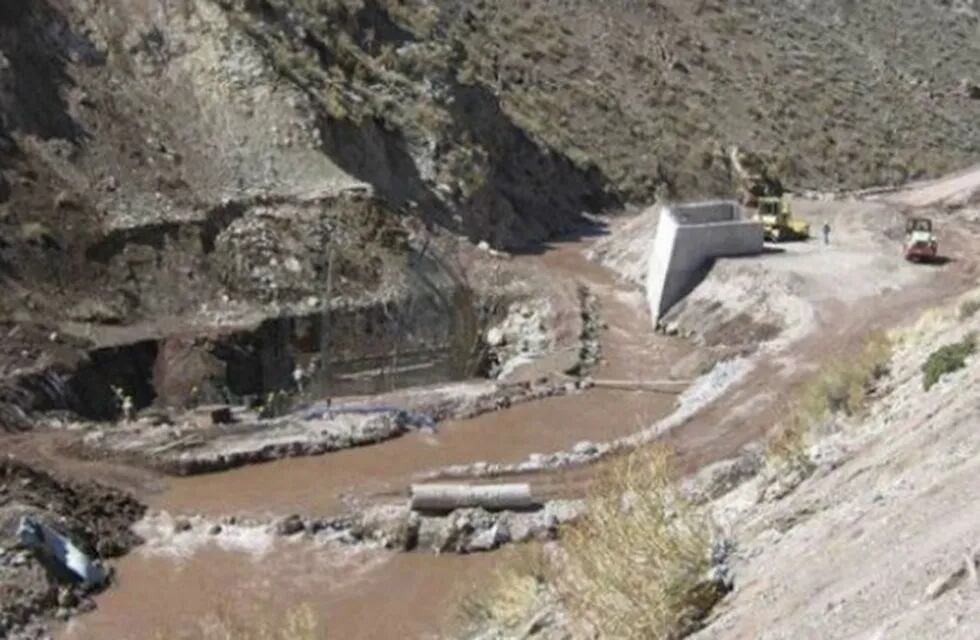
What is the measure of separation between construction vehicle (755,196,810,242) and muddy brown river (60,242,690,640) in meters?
8.95

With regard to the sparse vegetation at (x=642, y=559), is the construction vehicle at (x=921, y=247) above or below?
below

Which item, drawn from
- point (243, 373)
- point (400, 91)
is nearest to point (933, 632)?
point (243, 373)

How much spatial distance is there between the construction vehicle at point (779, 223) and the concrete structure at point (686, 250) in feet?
5.99

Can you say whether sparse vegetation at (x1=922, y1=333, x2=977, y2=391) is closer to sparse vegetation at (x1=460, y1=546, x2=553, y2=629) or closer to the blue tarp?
sparse vegetation at (x1=460, y1=546, x2=553, y2=629)

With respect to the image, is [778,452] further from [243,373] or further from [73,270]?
[73,270]

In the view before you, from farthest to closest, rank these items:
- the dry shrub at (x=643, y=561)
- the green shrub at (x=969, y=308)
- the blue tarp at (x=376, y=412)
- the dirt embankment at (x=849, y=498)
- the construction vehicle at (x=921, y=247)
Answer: the construction vehicle at (x=921, y=247) → the blue tarp at (x=376, y=412) → the green shrub at (x=969, y=308) → the dry shrub at (x=643, y=561) → the dirt embankment at (x=849, y=498)

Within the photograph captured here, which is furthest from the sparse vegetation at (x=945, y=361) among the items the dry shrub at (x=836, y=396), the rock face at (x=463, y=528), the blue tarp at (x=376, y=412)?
the blue tarp at (x=376, y=412)

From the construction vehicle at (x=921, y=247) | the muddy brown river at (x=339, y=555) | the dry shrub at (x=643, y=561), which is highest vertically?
the dry shrub at (x=643, y=561)

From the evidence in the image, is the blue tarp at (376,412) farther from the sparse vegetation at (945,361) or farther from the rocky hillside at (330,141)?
the sparse vegetation at (945,361)

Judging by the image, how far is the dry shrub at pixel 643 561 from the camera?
12016 mm

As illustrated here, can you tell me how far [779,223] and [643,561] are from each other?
33136mm

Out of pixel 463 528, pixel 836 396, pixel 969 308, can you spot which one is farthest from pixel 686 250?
pixel 836 396

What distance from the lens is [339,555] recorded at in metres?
24.2

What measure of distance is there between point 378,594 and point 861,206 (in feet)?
104
